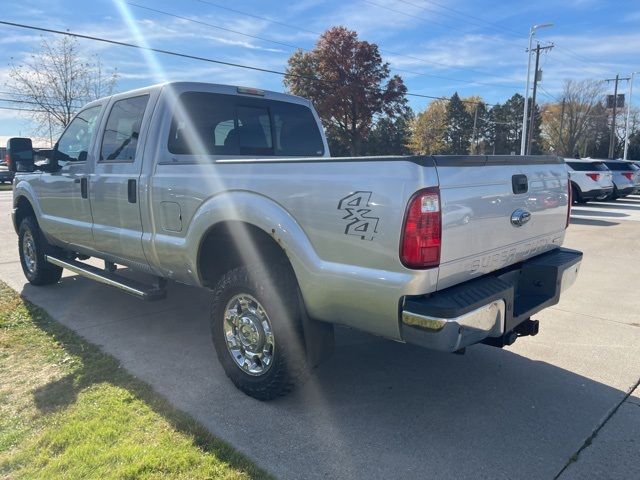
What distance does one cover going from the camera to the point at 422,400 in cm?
347

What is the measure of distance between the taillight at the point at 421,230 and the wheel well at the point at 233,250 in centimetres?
92

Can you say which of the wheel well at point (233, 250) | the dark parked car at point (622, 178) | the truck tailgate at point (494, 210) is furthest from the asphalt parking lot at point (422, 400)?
the dark parked car at point (622, 178)

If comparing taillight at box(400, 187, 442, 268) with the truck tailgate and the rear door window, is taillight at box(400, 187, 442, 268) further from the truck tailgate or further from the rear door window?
the rear door window

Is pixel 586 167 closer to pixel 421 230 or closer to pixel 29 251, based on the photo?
pixel 29 251

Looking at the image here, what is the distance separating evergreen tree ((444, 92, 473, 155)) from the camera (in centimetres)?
7644

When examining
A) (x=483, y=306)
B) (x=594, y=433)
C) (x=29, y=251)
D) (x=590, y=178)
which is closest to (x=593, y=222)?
(x=590, y=178)

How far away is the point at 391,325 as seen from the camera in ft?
8.83

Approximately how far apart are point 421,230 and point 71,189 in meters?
3.95

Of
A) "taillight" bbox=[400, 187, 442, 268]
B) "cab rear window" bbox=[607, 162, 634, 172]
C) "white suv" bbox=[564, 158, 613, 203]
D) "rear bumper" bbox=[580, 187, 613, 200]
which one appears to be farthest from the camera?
"cab rear window" bbox=[607, 162, 634, 172]

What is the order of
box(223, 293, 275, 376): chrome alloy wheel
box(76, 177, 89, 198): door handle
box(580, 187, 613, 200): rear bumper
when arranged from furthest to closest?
box(580, 187, 613, 200): rear bumper → box(76, 177, 89, 198): door handle → box(223, 293, 275, 376): chrome alloy wheel

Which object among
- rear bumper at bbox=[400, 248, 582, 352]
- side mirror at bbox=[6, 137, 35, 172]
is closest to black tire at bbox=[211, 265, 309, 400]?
rear bumper at bbox=[400, 248, 582, 352]

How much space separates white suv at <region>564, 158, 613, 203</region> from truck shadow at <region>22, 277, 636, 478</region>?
49.6 feet

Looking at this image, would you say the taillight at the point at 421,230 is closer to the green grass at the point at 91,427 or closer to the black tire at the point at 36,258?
the green grass at the point at 91,427

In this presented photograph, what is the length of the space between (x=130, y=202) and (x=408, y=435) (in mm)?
2800
